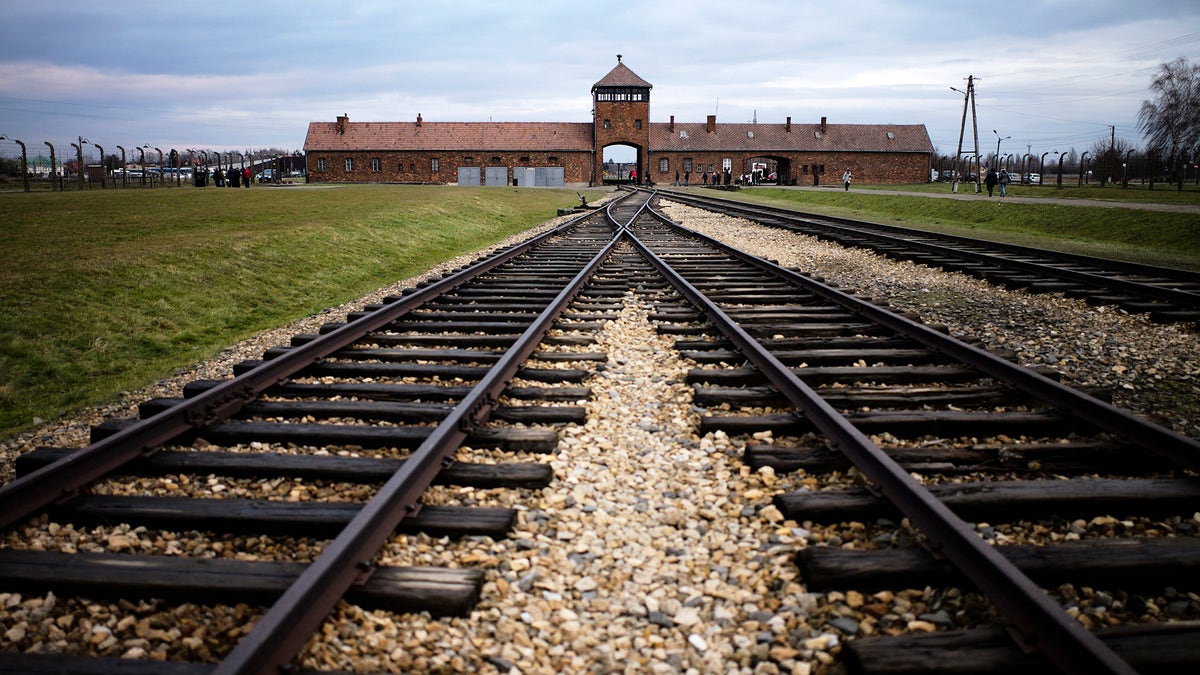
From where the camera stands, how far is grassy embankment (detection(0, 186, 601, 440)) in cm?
647

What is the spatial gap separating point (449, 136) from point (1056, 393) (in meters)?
77.5

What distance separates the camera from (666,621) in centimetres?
257

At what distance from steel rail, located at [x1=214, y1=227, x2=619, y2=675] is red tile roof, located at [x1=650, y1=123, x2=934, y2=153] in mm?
79748

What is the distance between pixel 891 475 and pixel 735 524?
692 millimetres

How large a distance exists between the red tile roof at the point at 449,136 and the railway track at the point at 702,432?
72196 mm

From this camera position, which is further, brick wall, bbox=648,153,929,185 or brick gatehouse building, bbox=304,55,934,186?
brick wall, bbox=648,153,929,185

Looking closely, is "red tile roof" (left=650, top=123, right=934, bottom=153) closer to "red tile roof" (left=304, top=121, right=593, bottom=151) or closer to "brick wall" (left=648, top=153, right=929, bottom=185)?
"brick wall" (left=648, top=153, right=929, bottom=185)

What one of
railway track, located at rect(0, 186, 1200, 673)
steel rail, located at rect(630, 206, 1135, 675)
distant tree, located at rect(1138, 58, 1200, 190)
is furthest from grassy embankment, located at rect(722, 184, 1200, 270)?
distant tree, located at rect(1138, 58, 1200, 190)

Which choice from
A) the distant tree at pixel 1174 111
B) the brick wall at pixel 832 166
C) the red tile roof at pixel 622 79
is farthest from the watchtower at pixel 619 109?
the distant tree at pixel 1174 111

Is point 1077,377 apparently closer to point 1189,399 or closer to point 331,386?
point 1189,399

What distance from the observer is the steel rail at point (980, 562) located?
201 cm

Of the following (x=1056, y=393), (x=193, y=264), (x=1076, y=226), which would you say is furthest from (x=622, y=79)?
(x=1056, y=393)

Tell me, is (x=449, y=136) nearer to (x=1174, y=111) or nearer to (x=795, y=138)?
(x=795, y=138)

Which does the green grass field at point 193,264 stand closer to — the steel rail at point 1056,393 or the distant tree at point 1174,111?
the steel rail at point 1056,393
